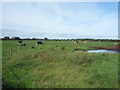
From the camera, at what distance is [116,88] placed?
10258 mm

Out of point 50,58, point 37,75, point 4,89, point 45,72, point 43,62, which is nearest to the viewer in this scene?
point 4,89

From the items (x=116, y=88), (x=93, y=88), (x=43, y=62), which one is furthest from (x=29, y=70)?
(x=116, y=88)

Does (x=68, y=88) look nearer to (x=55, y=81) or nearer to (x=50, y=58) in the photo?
(x=55, y=81)

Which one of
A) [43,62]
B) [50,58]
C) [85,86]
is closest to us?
[85,86]

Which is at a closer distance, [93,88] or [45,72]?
[93,88]

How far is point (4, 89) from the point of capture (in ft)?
32.1

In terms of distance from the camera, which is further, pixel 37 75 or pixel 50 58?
pixel 50 58

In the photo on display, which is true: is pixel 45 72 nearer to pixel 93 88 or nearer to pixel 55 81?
pixel 55 81

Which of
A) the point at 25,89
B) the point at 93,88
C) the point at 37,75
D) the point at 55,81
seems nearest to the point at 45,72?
the point at 37,75

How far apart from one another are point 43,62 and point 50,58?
161cm

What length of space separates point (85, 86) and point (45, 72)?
453 centimetres

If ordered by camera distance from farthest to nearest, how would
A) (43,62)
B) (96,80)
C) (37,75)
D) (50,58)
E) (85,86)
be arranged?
(50,58), (43,62), (37,75), (96,80), (85,86)

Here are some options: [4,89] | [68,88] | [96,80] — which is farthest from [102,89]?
[4,89]

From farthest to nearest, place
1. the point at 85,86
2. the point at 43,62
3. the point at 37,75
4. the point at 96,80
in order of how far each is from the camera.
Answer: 1. the point at 43,62
2. the point at 37,75
3. the point at 96,80
4. the point at 85,86
